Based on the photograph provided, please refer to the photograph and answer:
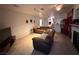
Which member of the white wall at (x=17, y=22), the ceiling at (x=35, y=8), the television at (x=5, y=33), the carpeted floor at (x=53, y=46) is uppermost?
the ceiling at (x=35, y=8)

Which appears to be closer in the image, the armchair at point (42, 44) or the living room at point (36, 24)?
the living room at point (36, 24)

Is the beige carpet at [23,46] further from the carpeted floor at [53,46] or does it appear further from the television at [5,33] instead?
the television at [5,33]

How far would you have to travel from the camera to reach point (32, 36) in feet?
6.50

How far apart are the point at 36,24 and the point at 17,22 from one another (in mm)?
424

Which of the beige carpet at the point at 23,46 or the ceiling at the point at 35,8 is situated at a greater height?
the ceiling at the point at 35,8

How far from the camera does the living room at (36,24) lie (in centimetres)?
184

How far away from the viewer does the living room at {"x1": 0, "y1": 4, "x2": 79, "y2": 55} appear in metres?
1.84

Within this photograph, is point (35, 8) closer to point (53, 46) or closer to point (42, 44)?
point (42, 44)

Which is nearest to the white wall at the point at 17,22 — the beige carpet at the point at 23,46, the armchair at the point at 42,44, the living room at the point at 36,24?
the living room at the point at 36,24

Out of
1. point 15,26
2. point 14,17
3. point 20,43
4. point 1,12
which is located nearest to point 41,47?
point 20,43

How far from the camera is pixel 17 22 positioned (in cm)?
201

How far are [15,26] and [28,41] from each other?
420 millimetres
